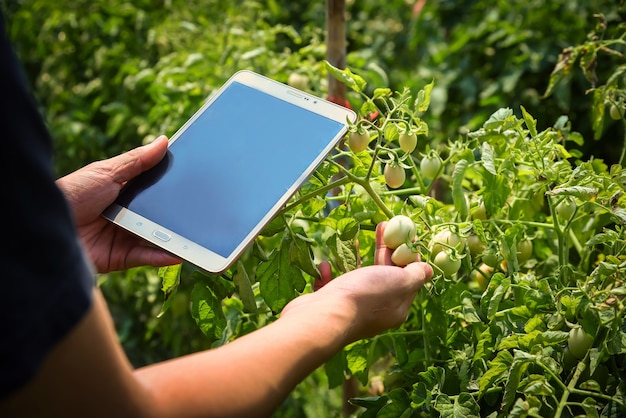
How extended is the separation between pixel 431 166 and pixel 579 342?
347 millimetres

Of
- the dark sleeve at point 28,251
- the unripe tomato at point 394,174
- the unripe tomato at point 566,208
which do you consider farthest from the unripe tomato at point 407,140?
the dark sleeve at point 28,251

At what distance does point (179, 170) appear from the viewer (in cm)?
107

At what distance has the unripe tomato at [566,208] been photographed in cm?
106

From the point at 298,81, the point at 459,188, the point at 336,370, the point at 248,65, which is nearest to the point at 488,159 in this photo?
the point at 459,188

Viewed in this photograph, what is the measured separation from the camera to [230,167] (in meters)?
1.04

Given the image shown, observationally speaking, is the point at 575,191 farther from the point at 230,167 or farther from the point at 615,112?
the point at 230,167

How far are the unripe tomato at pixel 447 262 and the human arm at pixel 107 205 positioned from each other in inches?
14.4

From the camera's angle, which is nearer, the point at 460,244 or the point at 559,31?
the point at 460,244

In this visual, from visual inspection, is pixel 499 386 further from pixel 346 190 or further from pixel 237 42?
pixel 237 42

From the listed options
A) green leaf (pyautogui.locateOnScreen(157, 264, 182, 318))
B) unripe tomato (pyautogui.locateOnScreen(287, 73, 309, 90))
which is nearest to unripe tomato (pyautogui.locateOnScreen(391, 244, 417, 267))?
green leaf (pyautogui.locateOnScreen(157, 264, 182, 318))

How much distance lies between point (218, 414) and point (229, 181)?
0.44 metres

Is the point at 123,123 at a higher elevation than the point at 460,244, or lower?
lower

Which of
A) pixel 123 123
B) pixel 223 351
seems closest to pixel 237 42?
pixel 123 123

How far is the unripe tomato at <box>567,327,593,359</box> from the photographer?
2.97ft
